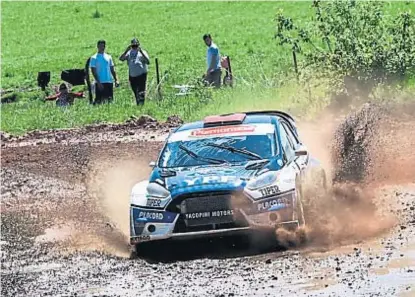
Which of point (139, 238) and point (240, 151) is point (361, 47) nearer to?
point (240, 151)

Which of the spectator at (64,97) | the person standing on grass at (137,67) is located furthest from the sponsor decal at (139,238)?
the spectator at (64,97)

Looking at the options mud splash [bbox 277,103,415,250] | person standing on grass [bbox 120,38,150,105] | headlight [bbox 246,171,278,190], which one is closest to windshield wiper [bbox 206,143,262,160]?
headlight [bbox 246,171,278,190]

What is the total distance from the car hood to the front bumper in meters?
0.18

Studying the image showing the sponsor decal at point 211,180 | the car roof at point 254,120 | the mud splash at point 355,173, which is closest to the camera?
the sponsor decal at point 211,180

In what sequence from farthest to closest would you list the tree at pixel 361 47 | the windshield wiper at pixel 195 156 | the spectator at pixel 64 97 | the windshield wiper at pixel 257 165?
the spectator at pixel 64 97
the tree at pixel 361 47
the windshield wiper at pixel 195 156
the windshield wiper at pixel 257 165

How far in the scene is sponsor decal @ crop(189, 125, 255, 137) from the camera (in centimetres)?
1472

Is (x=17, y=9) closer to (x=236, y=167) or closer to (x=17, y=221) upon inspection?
(x=17, y=221)

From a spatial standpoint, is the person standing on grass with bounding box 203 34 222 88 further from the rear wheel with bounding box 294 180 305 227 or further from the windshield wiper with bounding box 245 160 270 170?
the rear wheel with bounding box 294 180 305 227

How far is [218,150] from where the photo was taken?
14305mm

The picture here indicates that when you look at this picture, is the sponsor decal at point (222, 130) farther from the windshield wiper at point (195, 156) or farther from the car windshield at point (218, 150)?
the windshield wiper at point (195, 156)

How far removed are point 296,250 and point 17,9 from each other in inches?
1836

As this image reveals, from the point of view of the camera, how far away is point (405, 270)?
442 inches

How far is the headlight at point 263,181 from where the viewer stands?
1316cm

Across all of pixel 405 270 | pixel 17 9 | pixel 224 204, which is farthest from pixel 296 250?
pixel 17 9
